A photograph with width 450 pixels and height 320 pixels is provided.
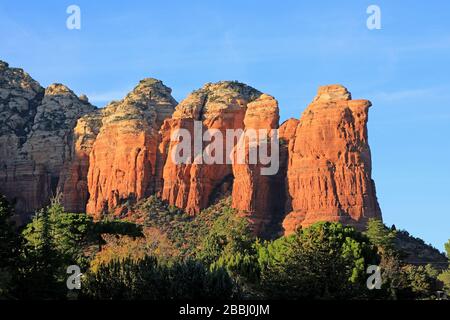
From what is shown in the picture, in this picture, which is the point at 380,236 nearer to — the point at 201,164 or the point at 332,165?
the point at 332,165

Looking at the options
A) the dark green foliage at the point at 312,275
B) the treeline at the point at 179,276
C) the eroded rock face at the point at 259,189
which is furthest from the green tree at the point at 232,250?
the dark green foliage at the point at 312,275

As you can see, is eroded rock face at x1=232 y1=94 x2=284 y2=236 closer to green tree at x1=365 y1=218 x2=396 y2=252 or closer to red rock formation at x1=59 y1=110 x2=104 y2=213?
green tree at x1=365 y1=218 x2=396 y2=252

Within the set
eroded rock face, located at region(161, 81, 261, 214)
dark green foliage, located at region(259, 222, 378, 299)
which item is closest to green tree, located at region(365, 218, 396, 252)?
dark green foliage, located at region(259, 222, 378, 299)

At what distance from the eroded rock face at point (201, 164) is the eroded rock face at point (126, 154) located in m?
3.63

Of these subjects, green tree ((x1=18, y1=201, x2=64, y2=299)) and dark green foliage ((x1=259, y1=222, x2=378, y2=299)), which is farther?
green tree ((x1=18, y1=201, x2=64, y2=299))

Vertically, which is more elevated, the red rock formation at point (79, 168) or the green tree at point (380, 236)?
the red rock formation at point (79, 168)

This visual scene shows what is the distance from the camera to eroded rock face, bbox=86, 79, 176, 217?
15400cm

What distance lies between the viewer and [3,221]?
58875 mm

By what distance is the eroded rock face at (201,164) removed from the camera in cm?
14775

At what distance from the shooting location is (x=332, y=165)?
137500 mm

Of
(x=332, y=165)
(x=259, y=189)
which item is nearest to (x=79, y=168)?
(x=259, y=189)

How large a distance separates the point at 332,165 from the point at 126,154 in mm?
40208

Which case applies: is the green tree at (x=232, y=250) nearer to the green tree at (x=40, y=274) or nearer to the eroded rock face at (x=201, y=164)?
the eroded rock face at (x=201, y=164)

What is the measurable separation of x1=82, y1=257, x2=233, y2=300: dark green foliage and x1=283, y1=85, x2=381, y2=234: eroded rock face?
7619cm
